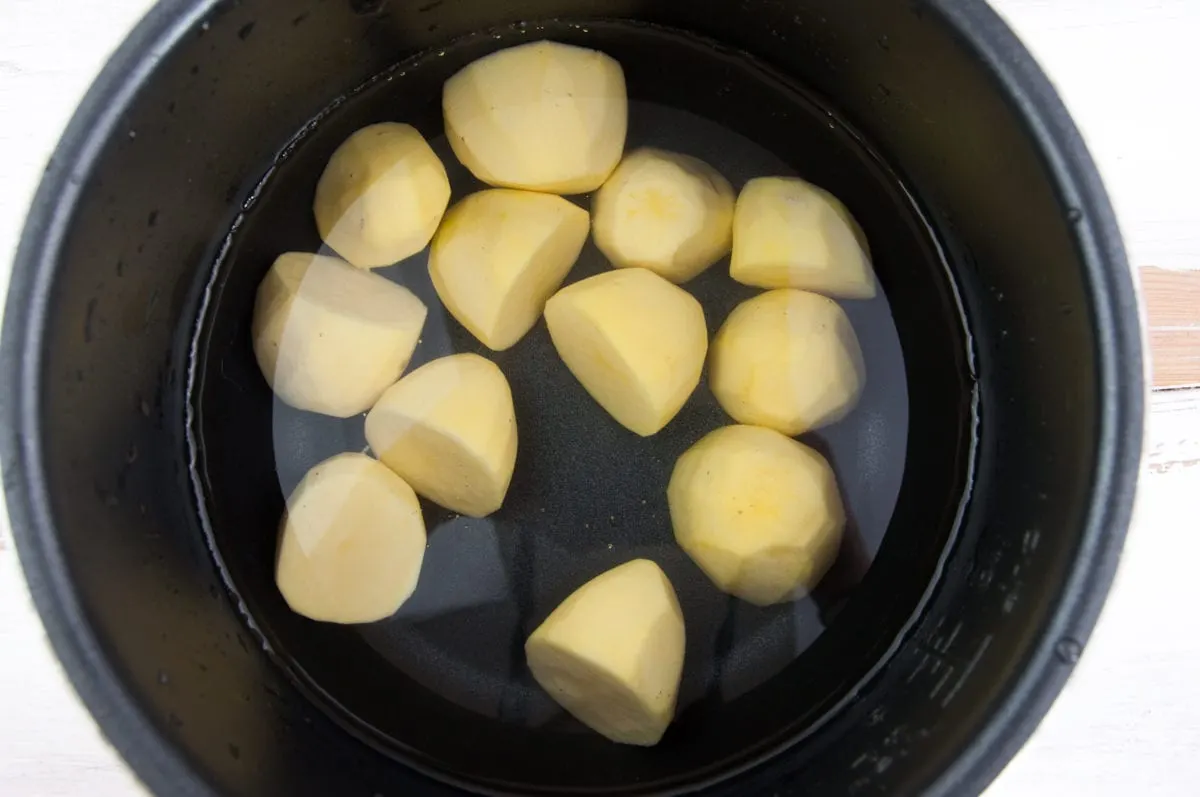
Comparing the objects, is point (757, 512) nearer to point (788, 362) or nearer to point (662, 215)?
point (788, 362)

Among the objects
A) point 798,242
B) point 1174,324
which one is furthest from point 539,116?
point 1174,324

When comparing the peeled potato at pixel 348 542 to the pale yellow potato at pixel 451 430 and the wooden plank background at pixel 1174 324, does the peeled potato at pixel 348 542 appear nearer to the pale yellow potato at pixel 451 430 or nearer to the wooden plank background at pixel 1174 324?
the pale yellow potato at pixel 451 430

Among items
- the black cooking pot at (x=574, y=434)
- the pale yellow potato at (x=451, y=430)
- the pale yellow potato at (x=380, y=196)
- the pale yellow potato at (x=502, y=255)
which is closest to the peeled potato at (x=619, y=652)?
the black cooking pot at (x=574, y=434)

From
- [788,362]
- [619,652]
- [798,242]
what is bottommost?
[619,652]

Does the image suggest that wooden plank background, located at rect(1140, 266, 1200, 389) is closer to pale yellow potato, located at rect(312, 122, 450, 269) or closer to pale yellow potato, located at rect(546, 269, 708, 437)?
pale yellow potato, located at rect(546, 269, 708, 437)

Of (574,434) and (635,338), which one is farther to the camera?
(574,434)

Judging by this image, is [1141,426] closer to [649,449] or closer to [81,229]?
[649,449]

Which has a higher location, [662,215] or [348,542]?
[662,215]
